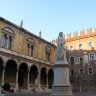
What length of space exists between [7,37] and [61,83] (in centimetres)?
1467

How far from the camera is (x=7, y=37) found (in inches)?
931

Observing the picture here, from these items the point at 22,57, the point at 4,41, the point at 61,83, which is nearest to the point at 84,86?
the point at 22,57

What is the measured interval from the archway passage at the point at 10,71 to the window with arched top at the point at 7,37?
2208 millimetres

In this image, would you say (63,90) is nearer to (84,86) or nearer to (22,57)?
(22,57)

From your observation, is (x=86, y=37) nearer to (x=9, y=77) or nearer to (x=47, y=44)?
(x=47, y=44)

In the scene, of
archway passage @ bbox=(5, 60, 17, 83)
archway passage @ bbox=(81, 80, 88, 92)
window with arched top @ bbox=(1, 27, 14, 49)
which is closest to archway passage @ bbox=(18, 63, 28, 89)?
archway passage @ bbox=(5, 60, 17, 83)

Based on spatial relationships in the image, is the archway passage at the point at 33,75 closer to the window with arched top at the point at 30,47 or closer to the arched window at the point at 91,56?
the window with arched top at the point at 30,47

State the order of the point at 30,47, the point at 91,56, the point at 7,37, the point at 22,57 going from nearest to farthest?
the point at 7,37, the point at 22,57, the point at 30,47, the point at 91,56

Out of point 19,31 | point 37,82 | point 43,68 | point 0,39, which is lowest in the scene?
point 37,82

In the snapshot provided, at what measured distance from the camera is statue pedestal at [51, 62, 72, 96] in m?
10.2

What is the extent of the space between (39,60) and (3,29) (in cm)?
836

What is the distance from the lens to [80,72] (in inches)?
1340

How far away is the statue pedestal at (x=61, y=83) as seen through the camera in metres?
10.2

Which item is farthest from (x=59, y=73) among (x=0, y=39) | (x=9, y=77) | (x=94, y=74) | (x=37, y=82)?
(x=94, y=74)
